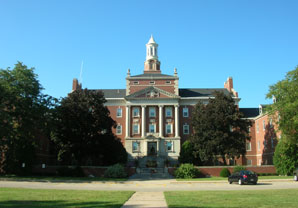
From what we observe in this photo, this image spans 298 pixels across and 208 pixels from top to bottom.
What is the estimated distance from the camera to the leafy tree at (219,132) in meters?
48.8

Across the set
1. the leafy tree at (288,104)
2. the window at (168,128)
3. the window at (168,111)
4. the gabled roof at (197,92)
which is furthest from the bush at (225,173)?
the gabled roof at (197,92)

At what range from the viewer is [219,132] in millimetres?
48781

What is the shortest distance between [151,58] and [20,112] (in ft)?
149

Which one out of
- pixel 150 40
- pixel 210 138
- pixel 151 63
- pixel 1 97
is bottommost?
pixel 210 138

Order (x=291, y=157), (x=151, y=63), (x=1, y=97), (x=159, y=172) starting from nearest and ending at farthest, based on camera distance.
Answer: (x=1, y=97)
(x=291, y=157)
(x=159, y=172)
(x=151, y=63)

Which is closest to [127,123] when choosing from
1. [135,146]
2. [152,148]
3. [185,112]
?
[135,146]

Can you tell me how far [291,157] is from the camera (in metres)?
43.8

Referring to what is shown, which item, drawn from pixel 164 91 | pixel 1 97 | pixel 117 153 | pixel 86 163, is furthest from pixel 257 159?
pixel 1 97

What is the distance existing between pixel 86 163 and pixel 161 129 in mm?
16414

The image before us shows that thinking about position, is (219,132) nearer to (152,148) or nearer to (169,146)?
(169,146)

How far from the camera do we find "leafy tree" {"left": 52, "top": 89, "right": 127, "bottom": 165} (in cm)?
4516

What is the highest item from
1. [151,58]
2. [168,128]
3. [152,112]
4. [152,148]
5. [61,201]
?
[151,58]

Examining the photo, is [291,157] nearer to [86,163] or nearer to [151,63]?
[86,163]

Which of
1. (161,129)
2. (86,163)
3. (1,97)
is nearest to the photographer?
(1,97)
